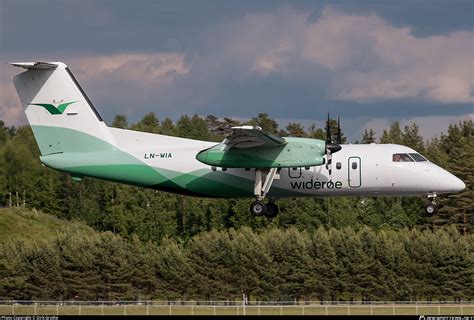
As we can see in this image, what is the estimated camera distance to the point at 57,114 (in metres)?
35.9

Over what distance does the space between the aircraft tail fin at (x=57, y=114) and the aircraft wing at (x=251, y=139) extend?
4789 mm

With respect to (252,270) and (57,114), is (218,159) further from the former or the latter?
(252,270)

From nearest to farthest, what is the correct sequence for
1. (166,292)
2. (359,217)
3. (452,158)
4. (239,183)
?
(239,183), (166,292), (359,217), (452,158)

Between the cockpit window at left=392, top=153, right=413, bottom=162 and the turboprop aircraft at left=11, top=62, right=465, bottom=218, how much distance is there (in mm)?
32

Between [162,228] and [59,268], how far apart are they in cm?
1788

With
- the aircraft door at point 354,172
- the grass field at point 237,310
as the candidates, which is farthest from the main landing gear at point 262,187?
the grass field at point 237,310

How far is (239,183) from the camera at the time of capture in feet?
112

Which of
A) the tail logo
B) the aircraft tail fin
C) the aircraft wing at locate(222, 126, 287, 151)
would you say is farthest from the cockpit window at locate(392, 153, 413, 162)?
the tail logo

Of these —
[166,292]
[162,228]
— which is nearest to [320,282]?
[166,292]

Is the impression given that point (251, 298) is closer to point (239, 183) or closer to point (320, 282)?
point (320, 282)

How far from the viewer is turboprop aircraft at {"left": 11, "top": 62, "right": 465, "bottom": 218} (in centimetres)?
3334

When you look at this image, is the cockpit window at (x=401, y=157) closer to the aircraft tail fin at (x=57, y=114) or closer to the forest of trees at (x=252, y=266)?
the aircraft tail fin at (x=57, y=114)

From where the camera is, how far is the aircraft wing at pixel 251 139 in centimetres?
3236

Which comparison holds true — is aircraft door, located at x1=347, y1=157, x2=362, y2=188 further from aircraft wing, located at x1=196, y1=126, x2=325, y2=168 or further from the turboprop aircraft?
aircraft wing, located at x1=196, y1=126, x2=325, y2=168
